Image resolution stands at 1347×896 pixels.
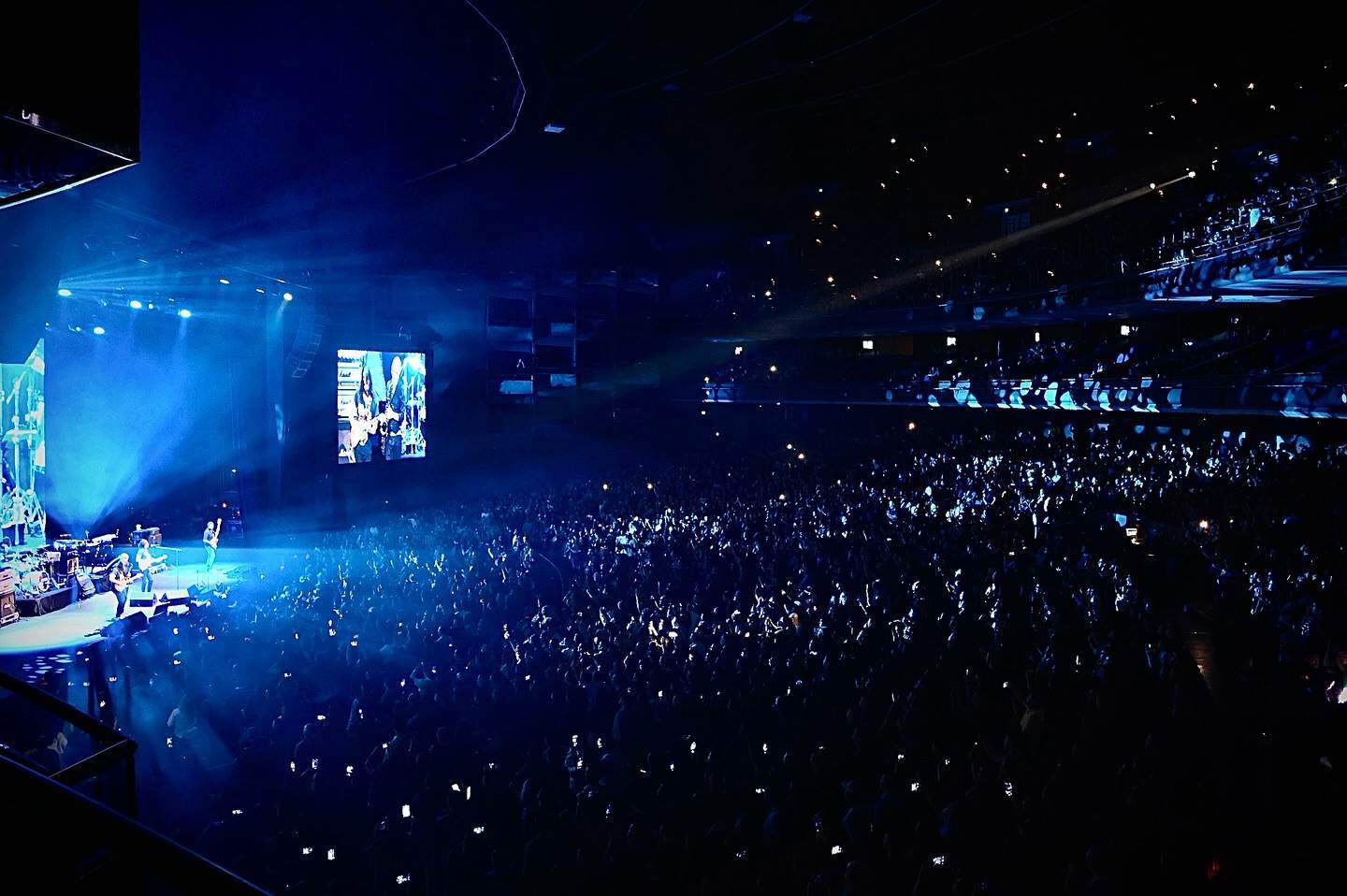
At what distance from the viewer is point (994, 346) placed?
27.8 metres

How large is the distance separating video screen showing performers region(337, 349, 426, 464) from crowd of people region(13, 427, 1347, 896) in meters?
7.18

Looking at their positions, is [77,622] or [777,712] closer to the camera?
[777,712]

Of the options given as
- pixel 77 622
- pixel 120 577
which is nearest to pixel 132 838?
pixel 77 622

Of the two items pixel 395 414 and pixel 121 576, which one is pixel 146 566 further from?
pixel 395 414

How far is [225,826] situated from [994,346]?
86.9 feet

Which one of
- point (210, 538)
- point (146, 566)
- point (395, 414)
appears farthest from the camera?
point (395, 414)

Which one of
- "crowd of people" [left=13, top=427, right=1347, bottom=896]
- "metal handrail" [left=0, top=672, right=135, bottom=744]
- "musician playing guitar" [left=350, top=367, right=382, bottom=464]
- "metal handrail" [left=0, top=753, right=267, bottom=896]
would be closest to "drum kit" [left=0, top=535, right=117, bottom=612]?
"crowd of people" [left=13, top=427, right=1347, bottom=896]

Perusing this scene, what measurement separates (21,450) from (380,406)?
31.6 feet

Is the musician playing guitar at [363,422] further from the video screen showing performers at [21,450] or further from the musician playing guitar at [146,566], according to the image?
the video screen showing performers at [21,450]

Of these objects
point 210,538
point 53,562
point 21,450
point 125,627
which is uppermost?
point 21,450

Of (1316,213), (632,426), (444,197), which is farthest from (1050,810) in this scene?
(632,426)

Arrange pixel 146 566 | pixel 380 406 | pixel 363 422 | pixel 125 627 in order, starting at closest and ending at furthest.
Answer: pixel 125 627, pixel 146 566, pixel 363 422, pixel 380 406

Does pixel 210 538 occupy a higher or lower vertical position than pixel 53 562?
lower

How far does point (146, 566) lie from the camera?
15297 mm
